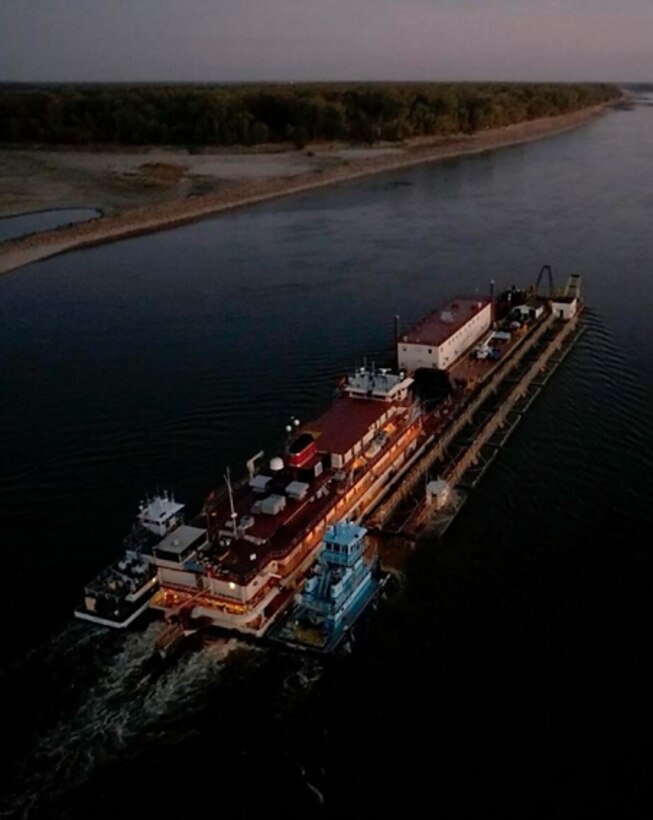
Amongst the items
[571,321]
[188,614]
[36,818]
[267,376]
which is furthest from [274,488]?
[571,321]

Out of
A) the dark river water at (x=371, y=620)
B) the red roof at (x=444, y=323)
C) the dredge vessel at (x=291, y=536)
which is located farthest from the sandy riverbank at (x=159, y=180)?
the dredge vessel at (x=291, y=536)

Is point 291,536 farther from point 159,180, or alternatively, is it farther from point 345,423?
point 159,180

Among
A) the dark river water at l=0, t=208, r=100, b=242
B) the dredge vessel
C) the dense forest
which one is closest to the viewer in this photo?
the dredge vessel

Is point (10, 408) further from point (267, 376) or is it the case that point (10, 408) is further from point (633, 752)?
point (633, 752)

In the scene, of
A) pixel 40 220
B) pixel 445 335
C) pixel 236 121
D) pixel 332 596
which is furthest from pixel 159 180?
pixel 332 596

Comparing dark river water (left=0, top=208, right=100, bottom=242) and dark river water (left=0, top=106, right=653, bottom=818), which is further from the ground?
dark river water (left=0, top=106, right=653, bottom=818)

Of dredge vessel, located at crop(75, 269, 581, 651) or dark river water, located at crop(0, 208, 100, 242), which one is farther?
dark river water, located at crop(0, 208, 100, 242)

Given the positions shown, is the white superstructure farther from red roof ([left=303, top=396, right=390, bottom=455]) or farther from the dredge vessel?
red roof ([left=303, top=396, right=390, bottom=455])

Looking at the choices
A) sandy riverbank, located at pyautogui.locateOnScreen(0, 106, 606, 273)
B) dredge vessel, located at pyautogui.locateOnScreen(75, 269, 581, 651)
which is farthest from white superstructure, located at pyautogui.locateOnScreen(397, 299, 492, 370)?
sandy riverbank, located at pyautogui.locateOnScreen(0, 106, 606, 273)
